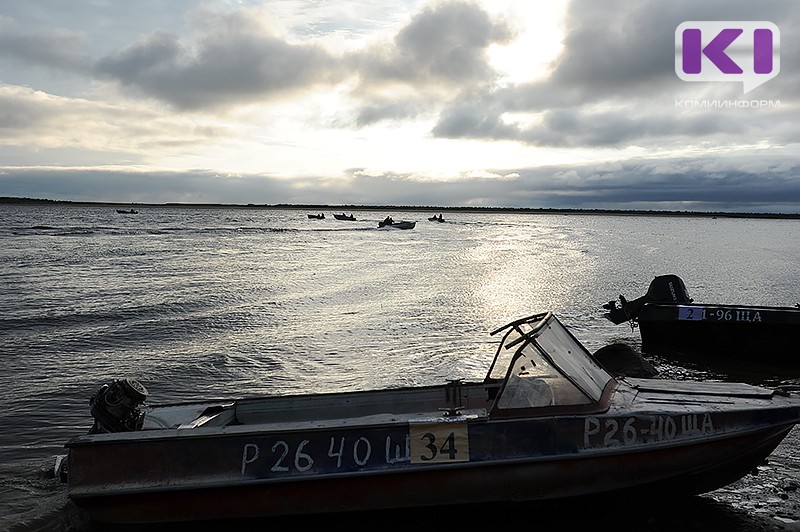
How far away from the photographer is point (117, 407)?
6.51 metres

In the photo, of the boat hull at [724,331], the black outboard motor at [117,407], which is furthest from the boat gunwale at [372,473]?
the boat hull at [724,331]

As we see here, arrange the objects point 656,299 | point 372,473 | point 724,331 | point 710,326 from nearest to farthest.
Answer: point 372,473 < point 724,331 < point 710,326 < point 656,299

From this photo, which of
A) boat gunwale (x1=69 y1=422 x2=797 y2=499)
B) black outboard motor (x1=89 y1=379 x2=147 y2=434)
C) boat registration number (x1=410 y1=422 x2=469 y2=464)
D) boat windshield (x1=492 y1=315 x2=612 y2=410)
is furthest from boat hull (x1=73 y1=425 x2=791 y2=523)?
black outboard motor (x1=89 y1=379 x2=147 y2=434)

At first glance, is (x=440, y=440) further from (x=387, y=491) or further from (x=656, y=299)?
(x=656, y=299)

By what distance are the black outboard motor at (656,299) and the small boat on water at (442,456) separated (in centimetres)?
944

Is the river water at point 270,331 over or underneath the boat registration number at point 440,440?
underneath

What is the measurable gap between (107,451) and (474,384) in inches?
160

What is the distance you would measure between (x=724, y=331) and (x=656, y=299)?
176 cm

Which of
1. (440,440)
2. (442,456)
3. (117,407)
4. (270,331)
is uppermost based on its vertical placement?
(117,407)

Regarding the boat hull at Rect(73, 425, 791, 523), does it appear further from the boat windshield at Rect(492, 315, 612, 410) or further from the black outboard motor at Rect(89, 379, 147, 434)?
the black outboard motor at Rect(89, 379, 147, 434)

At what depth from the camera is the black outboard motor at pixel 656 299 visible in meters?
15.6

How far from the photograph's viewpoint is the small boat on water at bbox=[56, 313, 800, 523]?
19.1 ft

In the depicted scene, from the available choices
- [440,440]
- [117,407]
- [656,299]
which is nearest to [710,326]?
[656,299]

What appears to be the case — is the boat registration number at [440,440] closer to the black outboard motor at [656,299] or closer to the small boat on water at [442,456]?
the small boat on water at [442,456]
